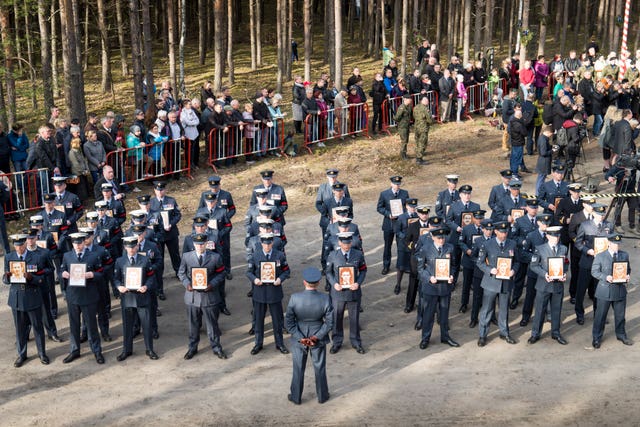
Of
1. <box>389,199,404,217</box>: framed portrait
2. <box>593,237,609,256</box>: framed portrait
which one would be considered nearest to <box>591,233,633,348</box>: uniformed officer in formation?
<box>593,237,609,256</box>: framed portrait

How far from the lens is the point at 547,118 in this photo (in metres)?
21.5

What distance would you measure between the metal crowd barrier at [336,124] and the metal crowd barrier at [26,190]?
293 inches

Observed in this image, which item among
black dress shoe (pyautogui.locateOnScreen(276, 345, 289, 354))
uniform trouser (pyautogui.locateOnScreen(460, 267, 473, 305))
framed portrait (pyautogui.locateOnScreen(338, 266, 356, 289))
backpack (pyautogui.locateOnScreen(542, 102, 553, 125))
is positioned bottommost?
black dress shoe (pyautogui.locateOnScreen(276, 345, 289, 354))

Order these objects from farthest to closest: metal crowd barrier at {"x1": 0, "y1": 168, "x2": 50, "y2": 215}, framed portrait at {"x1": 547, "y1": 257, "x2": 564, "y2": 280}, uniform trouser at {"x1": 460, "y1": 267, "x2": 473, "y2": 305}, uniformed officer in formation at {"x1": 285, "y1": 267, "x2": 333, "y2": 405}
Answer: metal crowd barrier at {"x1": 0, "y1": 168, "x2": 50, "y2": 215}
uniform trouser at {"x1": 460, "y1": 267, "x2": 473, "y2": 305}
framed portrait at {"x1": 547, "y1": 257, "x2": 564, "y2": 280}
uniformed officer in formation at {"x1": 285, "y1": 267, "x2": 333, "y2": 405}

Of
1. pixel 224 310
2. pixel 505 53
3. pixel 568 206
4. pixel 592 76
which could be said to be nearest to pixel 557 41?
pixel 505 53

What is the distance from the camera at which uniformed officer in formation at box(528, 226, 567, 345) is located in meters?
12.4

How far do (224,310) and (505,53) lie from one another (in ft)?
111

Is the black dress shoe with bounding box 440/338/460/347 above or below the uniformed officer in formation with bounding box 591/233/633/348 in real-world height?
below

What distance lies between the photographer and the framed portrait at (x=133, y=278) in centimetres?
1191

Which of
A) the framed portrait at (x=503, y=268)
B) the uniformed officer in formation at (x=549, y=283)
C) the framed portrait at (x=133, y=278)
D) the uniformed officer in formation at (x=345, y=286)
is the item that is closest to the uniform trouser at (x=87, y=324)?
the framed portrait at (x=133, y=278)

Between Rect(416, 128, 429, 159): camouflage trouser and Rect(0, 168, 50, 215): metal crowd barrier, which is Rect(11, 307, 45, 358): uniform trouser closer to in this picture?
Rect(0, 168, 50, 215): metal crowd barrier

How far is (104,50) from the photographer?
97.2 ft

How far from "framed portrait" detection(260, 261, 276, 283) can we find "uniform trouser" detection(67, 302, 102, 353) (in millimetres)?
2518

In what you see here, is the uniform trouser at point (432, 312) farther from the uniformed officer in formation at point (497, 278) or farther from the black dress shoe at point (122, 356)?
the black dress shoe at point (122, 356)
